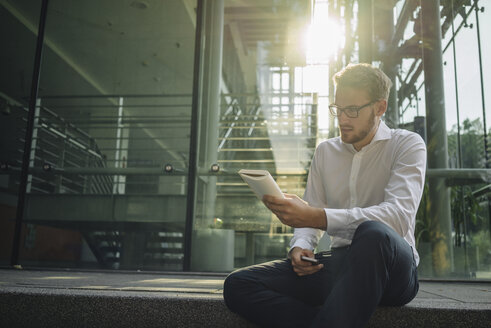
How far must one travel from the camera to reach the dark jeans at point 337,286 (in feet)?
5.04

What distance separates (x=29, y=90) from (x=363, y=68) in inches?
162

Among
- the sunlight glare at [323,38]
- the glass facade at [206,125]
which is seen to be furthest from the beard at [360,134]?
the sunlight glare at [323,38]

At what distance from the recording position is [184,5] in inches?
196

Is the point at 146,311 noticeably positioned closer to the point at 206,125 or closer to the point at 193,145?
the point at 193,145

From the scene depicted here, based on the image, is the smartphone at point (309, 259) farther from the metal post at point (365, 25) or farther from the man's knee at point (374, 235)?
the metal post at point (365, 25)

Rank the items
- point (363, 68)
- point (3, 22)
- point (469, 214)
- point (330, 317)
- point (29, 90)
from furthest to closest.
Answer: point (3, 22) < point (29, 90) < point (469, 214) < point (363, 68) < point (330, 317)

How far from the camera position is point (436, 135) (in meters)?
4.35

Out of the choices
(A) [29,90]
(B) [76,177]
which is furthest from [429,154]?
(A) [29,90]

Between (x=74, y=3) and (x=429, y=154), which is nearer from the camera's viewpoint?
(x=429, y=154)

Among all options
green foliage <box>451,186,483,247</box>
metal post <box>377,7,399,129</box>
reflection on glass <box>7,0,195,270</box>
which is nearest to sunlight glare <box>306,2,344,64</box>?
metal post <box>377,7,399,129</box>

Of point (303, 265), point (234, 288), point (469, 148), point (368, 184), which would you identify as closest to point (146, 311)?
point (234, 288)

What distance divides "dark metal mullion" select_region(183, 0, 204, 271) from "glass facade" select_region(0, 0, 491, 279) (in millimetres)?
12

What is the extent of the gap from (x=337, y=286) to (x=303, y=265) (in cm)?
35

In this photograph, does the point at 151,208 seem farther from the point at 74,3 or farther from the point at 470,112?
the point at 470,112
